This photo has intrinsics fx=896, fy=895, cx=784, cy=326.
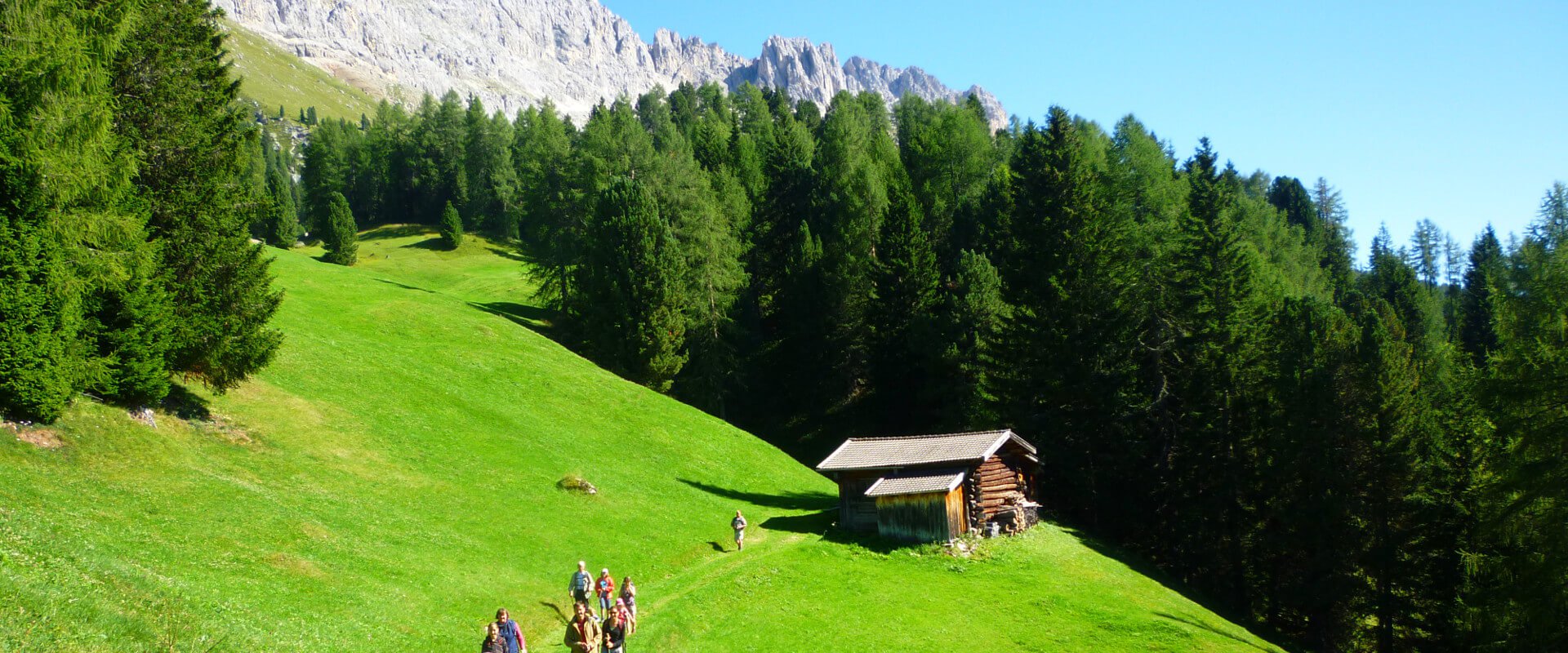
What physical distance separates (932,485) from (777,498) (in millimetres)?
11060

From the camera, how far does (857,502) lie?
4000 cm

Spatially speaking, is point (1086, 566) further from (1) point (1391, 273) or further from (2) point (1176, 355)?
(1) point (1391, 273)

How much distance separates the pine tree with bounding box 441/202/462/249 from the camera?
108 metres

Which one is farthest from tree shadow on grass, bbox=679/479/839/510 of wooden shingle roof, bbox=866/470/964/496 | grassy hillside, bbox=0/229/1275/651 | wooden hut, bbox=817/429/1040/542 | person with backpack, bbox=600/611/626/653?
person with backpack, bbox=600/611/626/653

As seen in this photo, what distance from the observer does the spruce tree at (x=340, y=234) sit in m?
86.6

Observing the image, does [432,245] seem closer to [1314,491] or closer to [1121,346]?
[1121,346]

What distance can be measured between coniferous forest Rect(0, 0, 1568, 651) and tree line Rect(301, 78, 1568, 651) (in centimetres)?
21

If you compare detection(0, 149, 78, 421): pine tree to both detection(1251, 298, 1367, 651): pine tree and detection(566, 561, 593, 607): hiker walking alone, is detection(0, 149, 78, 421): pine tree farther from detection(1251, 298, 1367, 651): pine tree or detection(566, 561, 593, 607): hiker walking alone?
detection(1251, 298, 1367, 651): pine tree

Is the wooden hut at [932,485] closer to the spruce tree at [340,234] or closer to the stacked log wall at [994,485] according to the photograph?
the stacked log wall at [994,485]

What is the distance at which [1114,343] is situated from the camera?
54.1 m

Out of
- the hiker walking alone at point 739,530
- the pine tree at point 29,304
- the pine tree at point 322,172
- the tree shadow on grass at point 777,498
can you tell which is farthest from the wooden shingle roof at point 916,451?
the pine tree at point 322,172

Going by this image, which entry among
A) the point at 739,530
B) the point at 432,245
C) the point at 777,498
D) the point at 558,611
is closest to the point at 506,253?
the point at 432,245

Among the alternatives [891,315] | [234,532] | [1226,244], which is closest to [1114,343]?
[1226,244]

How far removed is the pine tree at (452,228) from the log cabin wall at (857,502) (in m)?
81.9
